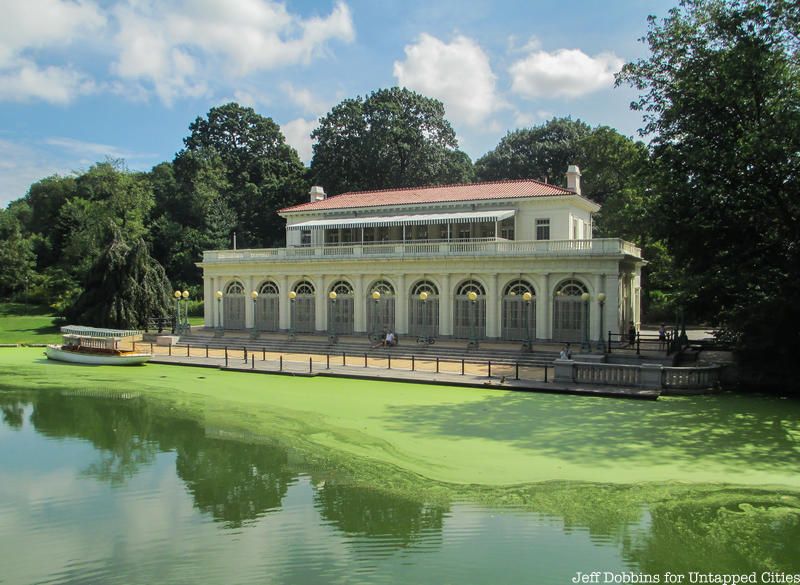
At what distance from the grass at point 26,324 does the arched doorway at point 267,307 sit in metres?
13.6

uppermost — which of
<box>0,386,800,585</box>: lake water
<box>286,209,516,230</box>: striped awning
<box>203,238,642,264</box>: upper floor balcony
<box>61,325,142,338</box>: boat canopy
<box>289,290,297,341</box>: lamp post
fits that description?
<box>286,209,516,230</box>: striped awning

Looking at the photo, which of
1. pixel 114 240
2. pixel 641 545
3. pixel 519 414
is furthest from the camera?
pixel 114 240

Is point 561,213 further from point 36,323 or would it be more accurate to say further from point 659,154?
point 36,323

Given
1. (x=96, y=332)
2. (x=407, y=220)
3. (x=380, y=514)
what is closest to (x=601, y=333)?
(x=407, y=220)

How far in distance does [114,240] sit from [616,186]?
3612 cm

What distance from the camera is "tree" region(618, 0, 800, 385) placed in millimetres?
19766

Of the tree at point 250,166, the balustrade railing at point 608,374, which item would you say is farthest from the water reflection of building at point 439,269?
the tree at point 250,166

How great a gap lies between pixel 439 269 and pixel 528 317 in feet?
17.1

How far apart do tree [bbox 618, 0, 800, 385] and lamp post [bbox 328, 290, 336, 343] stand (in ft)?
54.6

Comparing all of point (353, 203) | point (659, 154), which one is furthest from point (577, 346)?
point (353, 203)

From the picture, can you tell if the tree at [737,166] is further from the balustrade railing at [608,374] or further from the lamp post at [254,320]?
the lamp post at [254,320]

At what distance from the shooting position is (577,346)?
93.3 ft

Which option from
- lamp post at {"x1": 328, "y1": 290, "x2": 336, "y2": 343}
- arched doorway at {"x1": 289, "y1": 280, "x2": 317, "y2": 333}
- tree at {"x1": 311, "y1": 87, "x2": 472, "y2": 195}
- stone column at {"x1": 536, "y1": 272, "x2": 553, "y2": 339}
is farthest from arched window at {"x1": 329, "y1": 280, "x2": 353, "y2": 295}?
tree at {"x1": 311, "y1": 87, "x2": 472, "y2": 195}

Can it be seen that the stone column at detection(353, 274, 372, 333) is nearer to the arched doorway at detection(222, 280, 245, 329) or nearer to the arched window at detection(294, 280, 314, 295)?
the arched window at detection(294, 280, 314, 295)
